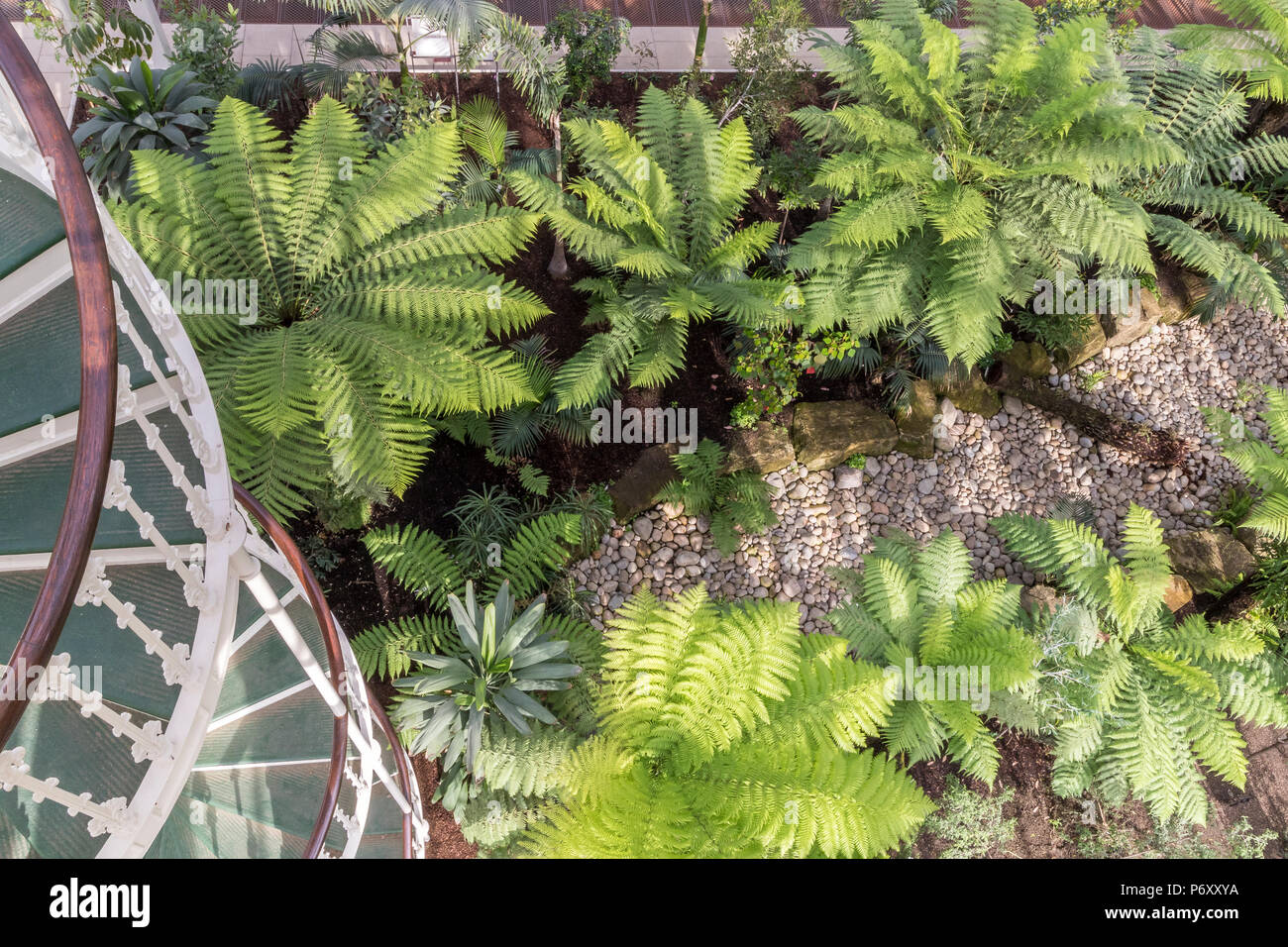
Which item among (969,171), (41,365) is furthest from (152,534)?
(969,171)

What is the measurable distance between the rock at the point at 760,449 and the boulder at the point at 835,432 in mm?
128

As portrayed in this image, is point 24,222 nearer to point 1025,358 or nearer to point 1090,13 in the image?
point 1025,358

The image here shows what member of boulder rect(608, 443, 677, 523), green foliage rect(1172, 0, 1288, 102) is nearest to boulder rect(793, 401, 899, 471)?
boulder rect(608, 443, 677, 523)

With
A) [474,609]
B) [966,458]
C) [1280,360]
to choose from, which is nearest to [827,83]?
[966,458]

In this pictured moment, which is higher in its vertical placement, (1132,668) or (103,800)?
(103,800)

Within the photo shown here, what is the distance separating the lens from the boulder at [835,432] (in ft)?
19.0

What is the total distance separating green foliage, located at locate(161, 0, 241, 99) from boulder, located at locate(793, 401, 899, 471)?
4.77 m

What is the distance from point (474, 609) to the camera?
169 inches

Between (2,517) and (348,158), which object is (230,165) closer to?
(348,158)

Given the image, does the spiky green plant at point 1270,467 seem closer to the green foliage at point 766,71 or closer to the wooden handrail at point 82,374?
the green foliage at point 766,71

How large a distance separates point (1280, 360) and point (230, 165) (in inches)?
302

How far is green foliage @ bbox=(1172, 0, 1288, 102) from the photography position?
5371mm

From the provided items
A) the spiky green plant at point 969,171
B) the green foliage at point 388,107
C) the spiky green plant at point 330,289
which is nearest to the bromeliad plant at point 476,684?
the spiky green plant at point 330,289

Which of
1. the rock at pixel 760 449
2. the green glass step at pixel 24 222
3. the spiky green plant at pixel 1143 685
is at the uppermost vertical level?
the green glass step at pixel 24 222
